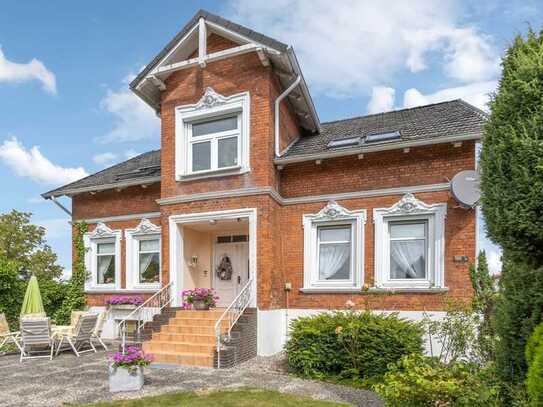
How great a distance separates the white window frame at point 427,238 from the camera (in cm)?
903

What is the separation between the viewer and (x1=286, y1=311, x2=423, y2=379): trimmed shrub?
289 inches

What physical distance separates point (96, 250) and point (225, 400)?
353 inches

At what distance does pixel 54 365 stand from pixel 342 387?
608 cm

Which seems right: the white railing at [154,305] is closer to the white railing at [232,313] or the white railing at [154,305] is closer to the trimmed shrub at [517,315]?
the white railing at [232,313]

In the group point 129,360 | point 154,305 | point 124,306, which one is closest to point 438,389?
point 129,360

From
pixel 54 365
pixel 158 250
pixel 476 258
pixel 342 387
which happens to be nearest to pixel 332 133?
pixel 476 258

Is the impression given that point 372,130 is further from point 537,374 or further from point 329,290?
point 537,374

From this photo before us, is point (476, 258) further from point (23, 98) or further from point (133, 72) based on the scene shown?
point (23, 98)

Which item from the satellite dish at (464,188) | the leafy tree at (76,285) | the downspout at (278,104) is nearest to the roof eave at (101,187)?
the leafy tree at (76,285)

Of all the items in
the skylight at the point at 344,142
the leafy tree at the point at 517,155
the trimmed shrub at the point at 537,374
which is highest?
the skylight at the point at 344,142

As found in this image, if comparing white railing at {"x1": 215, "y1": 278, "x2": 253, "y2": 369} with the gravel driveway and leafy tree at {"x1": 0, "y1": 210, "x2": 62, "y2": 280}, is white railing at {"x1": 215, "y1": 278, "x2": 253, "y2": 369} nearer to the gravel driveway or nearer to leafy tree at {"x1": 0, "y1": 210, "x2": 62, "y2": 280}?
the gravel driveway

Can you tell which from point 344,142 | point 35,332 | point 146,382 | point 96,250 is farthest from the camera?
point 96,250

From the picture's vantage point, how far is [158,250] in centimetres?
1227

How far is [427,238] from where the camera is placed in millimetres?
9320
